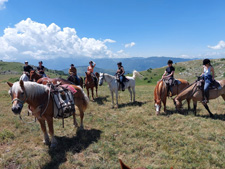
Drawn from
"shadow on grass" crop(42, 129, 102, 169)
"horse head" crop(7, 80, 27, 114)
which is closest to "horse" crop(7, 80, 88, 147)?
"horse head" crop(7, 80, 27, 114)

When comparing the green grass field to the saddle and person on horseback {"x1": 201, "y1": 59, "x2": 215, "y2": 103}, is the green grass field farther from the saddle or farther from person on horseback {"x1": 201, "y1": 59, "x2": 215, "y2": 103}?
person on horseback {"x1": 201, "y1": 59, "x2": 215, "y2": 103}

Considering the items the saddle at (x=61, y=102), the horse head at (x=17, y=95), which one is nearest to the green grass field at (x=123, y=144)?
the saddle at (x=61, y=102)

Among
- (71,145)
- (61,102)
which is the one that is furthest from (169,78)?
(71,145)

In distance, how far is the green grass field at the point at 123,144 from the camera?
13.4 feet

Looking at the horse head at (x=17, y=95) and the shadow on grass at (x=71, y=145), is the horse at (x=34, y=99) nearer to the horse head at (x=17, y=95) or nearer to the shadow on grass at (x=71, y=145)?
the horse head at (x=17, y=95)

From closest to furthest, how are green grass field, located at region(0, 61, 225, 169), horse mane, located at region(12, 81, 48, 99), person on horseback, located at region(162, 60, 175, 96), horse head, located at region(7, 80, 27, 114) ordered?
horse head, located at region(7, 80, 27, 114)
horse mane, located at region(12, 81, 48, 99)
green grass field, located at region(0, 61, 225, 169)
person on horseback, located at region(162, 60, 175, 96)

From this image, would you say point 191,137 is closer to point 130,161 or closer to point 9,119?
point 130,161

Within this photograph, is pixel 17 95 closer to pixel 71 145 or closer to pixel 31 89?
pixel 31 89

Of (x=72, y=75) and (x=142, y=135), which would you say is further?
(x=72, y=75)

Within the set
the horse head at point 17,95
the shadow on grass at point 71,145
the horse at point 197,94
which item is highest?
the horse head at point 17,95

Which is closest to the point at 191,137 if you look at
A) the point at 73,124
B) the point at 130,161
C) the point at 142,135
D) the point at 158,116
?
the point at 142,135

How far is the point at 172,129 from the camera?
20.4 feet

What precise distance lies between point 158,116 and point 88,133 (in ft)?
14.3

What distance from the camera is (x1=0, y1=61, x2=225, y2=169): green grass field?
4078mm
